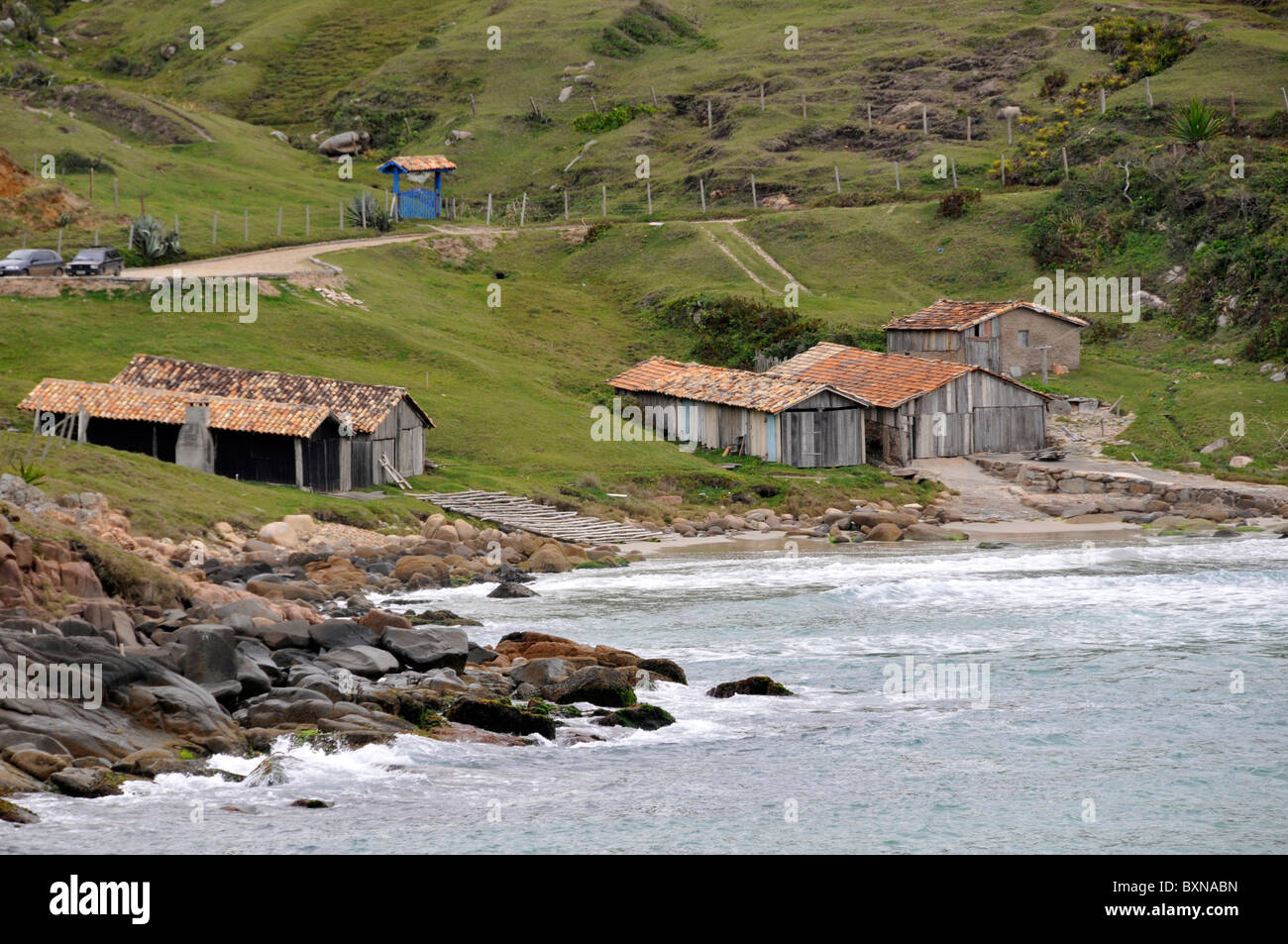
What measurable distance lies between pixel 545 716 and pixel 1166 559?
21641 mm

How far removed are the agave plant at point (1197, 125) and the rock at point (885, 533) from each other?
36.9 metres

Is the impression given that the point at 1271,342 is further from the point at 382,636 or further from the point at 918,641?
the point at 382,636

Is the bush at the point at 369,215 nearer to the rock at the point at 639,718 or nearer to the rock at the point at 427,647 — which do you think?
the rock at the point at 427,647

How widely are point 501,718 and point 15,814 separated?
7.64 m

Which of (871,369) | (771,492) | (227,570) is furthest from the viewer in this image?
(871,369)

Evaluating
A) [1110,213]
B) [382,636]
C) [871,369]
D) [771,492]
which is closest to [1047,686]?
[382,636]

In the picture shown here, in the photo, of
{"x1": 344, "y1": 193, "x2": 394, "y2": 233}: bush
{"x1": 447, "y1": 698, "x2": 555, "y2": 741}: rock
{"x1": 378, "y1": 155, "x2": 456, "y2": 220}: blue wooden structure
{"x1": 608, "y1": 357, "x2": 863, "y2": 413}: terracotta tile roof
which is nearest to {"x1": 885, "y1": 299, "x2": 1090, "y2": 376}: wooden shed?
{"x1": 608, "y1": 357, "x2": 863, "y2": 413}: terracotta tile roof

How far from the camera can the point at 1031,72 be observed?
296ft

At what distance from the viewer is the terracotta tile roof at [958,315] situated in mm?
58406

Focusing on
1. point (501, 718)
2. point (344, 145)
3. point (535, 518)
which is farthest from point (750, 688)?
point (344, 145)

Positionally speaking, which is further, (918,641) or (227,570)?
(227,570)
